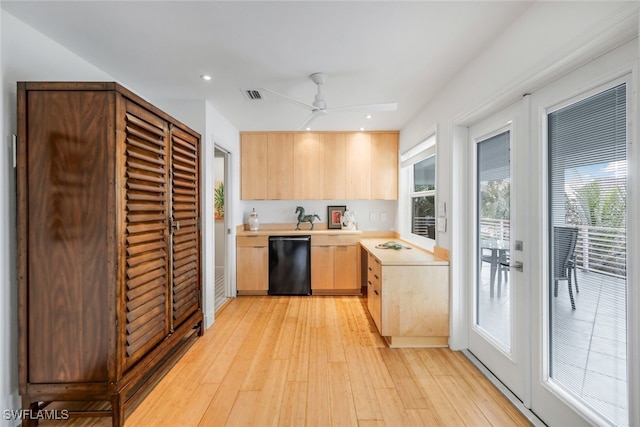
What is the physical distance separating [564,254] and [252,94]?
2.88 m

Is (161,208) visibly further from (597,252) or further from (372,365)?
(597,252)

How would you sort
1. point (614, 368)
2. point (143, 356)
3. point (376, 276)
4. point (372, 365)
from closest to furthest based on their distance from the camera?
point (614, 368) → point (143, 356) → point (372, 365) → point (376, 276)

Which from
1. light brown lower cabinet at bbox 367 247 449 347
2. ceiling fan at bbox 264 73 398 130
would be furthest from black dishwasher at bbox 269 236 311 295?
ceiling fan at bbox 264 73 398 130

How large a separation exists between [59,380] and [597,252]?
3.02 m

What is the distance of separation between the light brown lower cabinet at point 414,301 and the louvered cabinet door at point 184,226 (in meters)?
1.80

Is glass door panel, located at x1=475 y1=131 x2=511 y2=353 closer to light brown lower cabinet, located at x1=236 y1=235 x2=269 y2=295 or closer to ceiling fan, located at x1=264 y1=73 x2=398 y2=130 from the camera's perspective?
ceiling fan, located at x1=264 y1=73 x2=398 y2=130

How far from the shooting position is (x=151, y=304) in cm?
217

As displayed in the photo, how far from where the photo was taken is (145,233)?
6.97 feet

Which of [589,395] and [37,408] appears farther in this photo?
[37,408]

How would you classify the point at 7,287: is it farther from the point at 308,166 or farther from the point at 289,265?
the point at 308,166

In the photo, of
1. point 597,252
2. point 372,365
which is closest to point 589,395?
point 597,252

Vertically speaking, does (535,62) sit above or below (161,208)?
above

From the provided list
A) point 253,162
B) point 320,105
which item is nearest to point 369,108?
point 320,105

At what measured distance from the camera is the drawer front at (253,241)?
4477 millimetres
